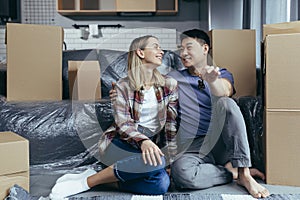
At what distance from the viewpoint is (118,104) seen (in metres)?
1.67

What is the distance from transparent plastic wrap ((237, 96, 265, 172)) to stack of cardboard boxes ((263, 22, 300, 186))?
0.56 ft

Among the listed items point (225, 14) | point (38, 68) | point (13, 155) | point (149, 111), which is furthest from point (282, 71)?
Result: point (225, 14)

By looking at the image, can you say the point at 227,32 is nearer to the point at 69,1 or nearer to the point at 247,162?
the point at 247,162

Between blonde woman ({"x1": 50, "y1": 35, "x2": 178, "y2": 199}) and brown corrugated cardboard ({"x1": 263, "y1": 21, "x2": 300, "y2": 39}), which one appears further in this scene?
brown corrugated cardboard ({"x1": 263, "y1": 21, "x2": 300, "y2": 39})

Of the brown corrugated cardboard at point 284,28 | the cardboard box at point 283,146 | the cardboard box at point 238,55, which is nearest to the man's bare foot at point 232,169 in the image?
the cardboard box at point 283,146

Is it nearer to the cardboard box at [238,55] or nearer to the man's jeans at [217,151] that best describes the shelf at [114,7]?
the cardboard box at [238,55]

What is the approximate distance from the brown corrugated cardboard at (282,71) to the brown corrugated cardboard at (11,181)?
115cm

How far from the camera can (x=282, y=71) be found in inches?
65.5

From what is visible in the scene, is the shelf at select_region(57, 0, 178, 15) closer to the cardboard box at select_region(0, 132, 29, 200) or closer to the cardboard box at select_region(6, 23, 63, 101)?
the cardboard box at select_region(6, 23, 63, 101)

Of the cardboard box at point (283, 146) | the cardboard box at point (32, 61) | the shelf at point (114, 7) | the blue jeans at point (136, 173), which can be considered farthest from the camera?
Answer: the shelf at point (114, 7)

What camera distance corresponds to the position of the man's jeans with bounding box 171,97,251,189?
164cm

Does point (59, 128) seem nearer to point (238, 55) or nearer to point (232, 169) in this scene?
point (232, 169)

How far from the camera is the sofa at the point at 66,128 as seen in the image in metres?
1.90

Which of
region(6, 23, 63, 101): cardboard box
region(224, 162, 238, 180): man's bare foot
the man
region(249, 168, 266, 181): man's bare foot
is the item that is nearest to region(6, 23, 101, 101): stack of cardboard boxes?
region(6, 23, 63, 101): cardboard box
